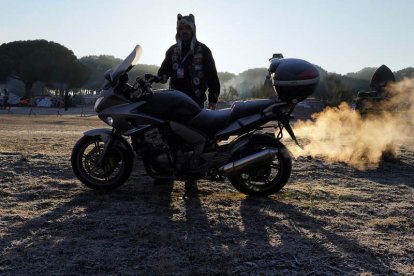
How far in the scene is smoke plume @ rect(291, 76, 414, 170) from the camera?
850 centimetres

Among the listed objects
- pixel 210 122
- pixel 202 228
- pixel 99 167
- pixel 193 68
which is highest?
pixel 193 68

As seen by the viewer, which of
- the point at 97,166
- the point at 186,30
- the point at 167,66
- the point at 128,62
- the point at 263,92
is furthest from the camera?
the point at 263,92

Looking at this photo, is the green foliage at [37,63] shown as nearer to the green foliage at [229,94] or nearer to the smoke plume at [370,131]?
the green foliage at [229,94]

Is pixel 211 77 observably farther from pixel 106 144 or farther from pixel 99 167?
pixel 99 167

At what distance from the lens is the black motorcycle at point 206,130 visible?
504 cm

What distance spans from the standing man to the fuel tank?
2.96 ft

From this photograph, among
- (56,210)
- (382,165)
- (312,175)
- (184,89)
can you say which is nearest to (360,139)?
(382,165)

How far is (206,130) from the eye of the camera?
17.0ft

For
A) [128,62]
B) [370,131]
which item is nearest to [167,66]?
[128,62]

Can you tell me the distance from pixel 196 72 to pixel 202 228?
105 inches

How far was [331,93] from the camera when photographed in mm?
41469

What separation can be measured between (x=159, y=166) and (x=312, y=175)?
2738 millimetres

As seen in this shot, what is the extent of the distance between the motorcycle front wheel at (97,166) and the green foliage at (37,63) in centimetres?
7773

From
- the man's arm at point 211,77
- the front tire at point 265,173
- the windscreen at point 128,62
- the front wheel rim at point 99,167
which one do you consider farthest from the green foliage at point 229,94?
the front tire at point 265,173
